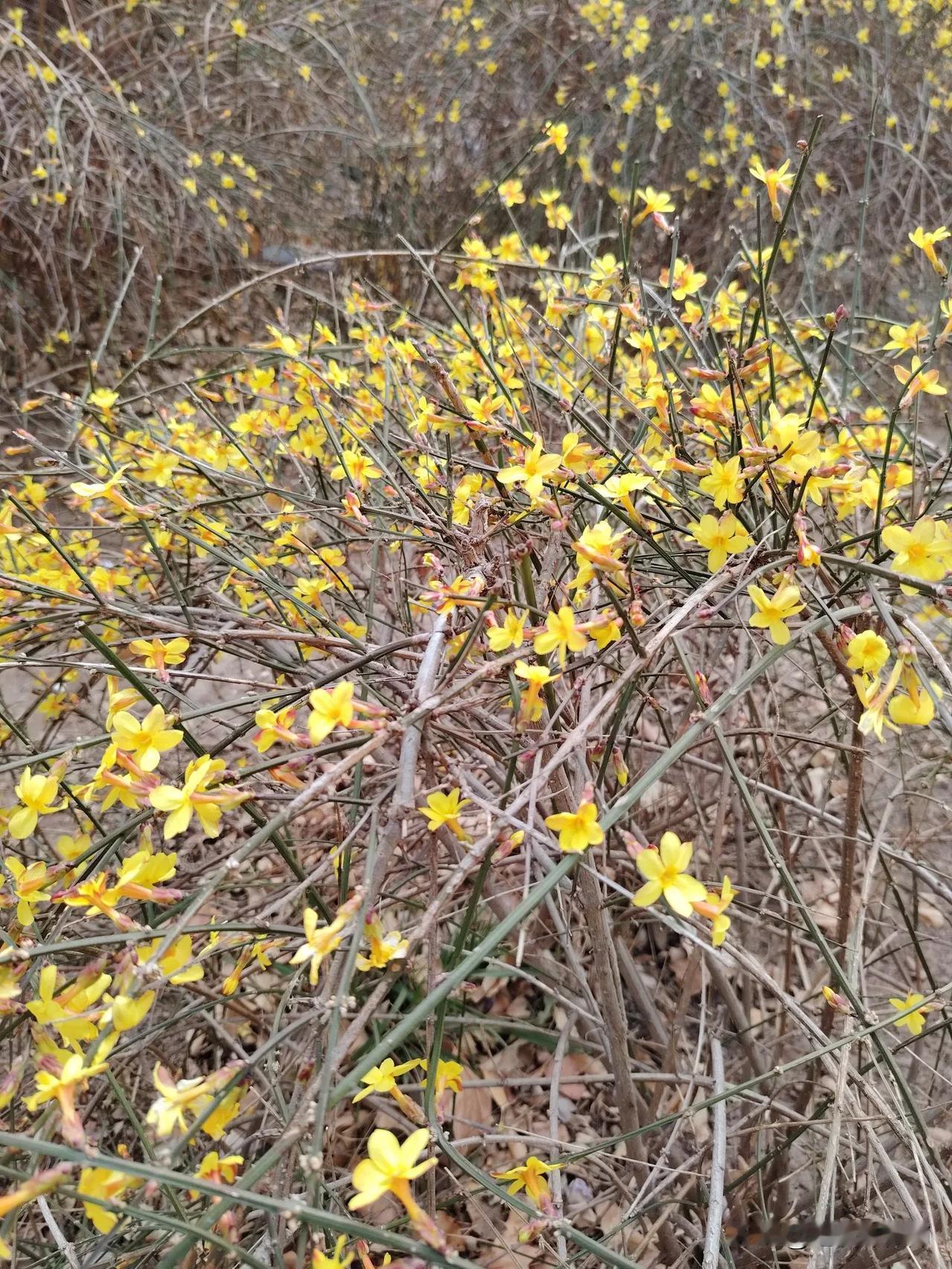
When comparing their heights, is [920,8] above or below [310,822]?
above

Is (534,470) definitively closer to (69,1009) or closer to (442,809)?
(442,809)

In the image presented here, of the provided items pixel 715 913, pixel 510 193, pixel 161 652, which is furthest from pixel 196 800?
pixel 510 193

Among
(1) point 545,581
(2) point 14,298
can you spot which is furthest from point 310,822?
(2) point 14,298

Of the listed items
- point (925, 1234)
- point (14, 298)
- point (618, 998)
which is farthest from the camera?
point (14, 298)

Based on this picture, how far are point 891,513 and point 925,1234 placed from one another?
1146 millimetres

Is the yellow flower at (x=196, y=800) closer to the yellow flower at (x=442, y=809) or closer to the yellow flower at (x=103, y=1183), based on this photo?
the yellow flower at (x=442, y=809)

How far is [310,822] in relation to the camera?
2623mm

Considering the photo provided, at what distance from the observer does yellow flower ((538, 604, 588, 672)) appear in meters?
1.03

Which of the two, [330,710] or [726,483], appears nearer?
[330,710]

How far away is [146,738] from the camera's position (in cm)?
106

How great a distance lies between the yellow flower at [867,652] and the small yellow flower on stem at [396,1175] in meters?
0.72

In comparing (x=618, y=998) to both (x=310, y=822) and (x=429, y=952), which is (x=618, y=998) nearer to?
(x=429, y=952)

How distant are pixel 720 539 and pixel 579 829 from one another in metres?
0.48

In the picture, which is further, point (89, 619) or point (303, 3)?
point (303, 3)
